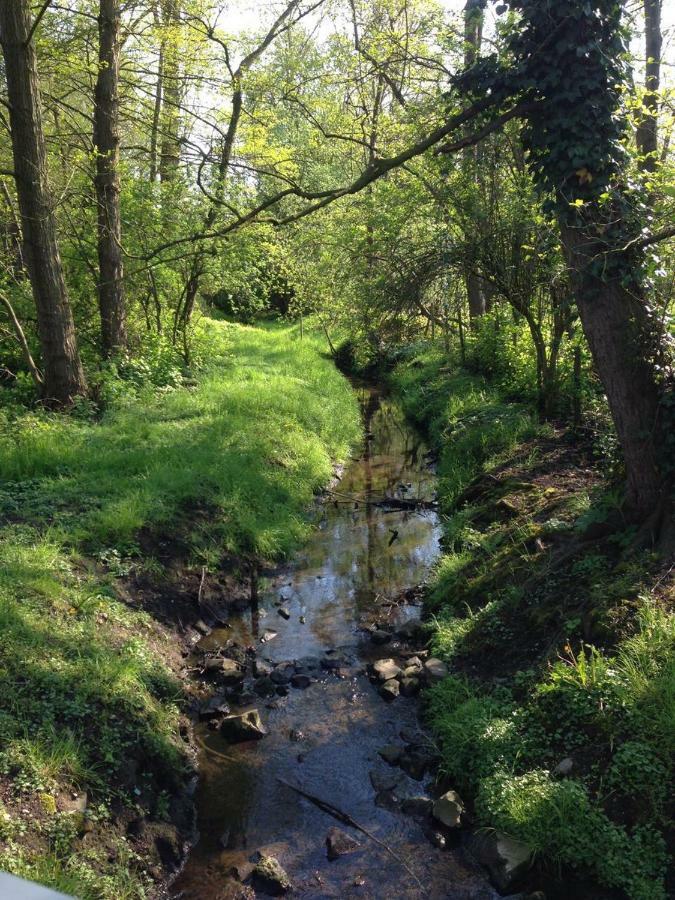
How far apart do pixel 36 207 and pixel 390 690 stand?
28.8ft

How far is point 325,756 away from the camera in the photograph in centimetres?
564

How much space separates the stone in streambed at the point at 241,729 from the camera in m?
5.83

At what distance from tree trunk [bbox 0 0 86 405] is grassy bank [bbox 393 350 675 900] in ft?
22.6

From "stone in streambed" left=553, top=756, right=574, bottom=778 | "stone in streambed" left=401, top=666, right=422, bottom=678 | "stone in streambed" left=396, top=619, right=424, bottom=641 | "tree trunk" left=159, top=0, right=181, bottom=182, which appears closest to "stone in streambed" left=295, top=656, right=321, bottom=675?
"stone in streambed" left=401, top=666, right=422, bottom=678

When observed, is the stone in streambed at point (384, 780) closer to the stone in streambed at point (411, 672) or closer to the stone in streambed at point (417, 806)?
the stone in streambed at point (417, 806)

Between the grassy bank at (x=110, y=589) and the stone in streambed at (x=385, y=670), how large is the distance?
195 cm

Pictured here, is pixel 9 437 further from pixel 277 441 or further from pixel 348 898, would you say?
pixel 348 898

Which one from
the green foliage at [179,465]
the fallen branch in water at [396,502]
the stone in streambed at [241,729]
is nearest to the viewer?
the stone in streambed at [241,729]

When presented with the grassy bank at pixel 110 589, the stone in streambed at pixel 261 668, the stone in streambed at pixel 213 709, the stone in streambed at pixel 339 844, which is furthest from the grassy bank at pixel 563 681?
the grassy bank at pixel 110 589

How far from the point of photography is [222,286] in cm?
1636

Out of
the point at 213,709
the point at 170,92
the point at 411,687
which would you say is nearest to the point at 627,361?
the point at 411,687

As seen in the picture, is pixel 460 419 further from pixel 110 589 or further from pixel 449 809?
pixel 449 809

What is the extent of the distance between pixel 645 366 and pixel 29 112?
9419 mm

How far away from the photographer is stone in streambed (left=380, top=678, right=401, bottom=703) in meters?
6.39
